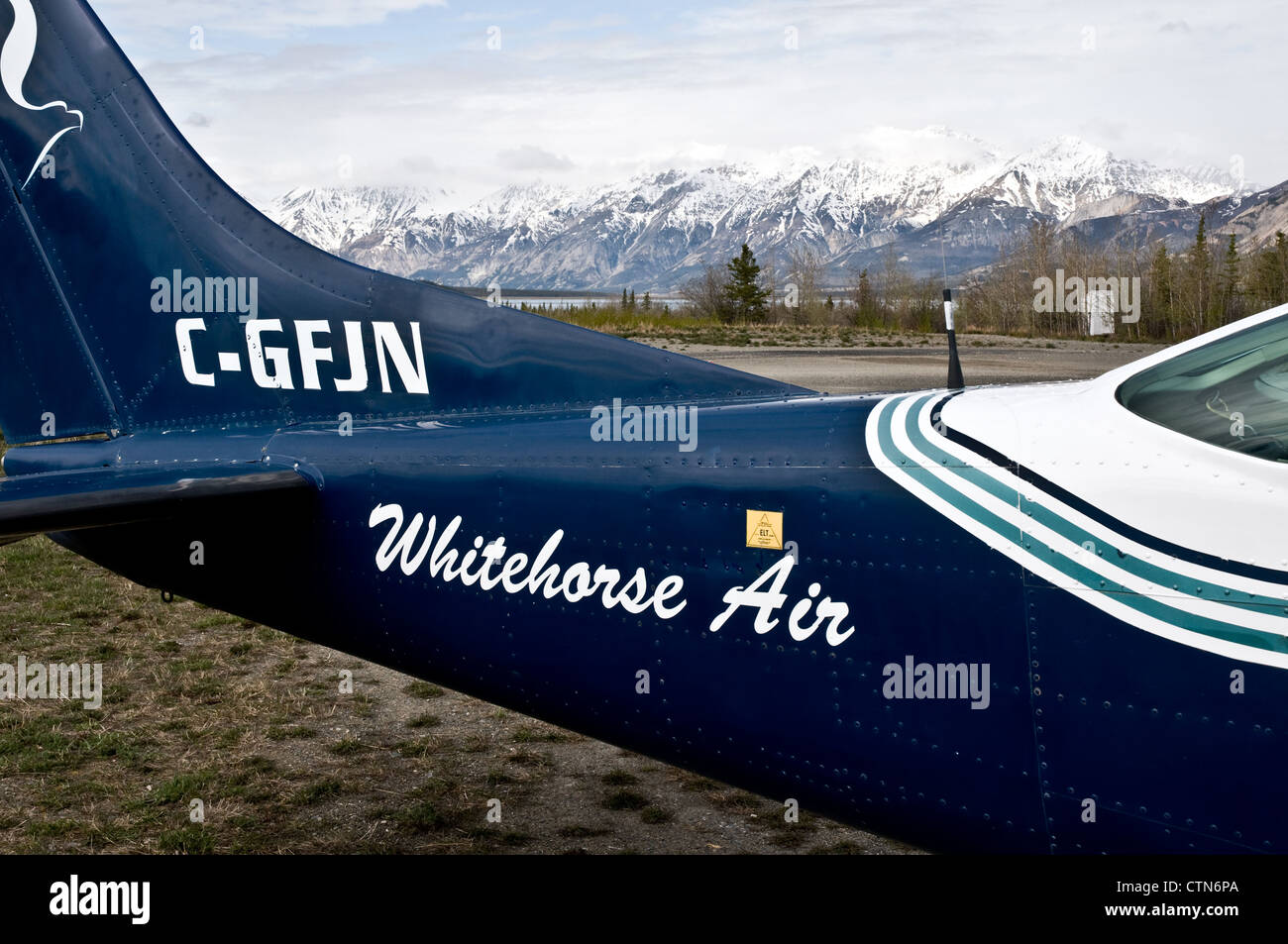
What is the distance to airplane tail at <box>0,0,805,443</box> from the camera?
428 cm

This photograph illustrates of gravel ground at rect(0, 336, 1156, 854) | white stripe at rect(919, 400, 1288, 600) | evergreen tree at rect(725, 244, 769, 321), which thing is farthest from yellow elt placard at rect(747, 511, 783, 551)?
evergreen tree at rect(725, 244, 769, 321)

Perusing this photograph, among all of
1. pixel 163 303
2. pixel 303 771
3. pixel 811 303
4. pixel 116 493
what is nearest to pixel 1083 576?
pixel 116 493

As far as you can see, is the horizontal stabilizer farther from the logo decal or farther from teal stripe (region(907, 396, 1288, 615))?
teal stripe (region(907, 396, 1288, 615))

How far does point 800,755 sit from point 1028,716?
76cm

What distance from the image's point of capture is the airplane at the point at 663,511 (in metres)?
2.61

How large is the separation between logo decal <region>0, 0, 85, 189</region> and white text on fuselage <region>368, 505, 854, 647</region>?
2.62 metres

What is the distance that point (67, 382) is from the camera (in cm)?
505

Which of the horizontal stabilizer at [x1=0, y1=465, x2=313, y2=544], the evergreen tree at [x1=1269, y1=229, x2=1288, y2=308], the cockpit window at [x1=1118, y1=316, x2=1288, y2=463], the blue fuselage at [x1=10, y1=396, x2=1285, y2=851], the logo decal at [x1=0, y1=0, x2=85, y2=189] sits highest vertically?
the evergreen tree at [x1=1269, y1=229, x2=1288, y2=308]

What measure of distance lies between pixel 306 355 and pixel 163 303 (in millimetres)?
888

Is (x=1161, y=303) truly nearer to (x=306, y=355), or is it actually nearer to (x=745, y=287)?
(x=745, y=287)

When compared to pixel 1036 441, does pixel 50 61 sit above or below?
above
